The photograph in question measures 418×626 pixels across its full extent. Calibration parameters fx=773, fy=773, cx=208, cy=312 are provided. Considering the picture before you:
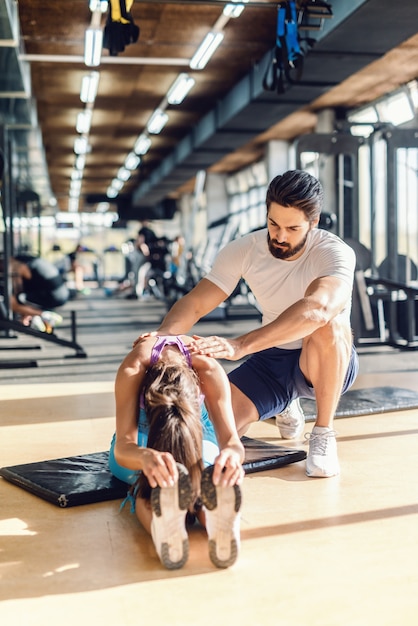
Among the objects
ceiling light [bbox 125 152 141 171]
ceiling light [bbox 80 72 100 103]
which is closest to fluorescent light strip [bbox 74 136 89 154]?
ceiling light [bbox 125 152 141 171]

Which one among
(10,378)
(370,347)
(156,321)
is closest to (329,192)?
(156,321)

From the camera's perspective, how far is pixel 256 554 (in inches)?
69.0

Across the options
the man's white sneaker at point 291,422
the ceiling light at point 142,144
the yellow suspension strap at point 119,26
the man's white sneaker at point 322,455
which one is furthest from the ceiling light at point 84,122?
the man's white sneaker at point 322,455

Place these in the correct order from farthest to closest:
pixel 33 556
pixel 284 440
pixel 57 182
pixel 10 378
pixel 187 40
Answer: pixel 57 182 → pixel 187 40 → pixel 10 378 → pixel 284 440 → pixel 33 556

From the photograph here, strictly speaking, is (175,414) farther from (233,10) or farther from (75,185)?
(75,185)

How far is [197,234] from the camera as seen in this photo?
20031mm

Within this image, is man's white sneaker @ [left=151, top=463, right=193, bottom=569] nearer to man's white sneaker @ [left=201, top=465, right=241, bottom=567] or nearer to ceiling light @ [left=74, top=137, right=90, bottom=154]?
man's white sneaker @ [left=201, top=465, right=241, bottom=567]

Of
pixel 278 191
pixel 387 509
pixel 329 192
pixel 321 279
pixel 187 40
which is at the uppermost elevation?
pixel 187 40

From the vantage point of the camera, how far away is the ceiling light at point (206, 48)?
22.1ft

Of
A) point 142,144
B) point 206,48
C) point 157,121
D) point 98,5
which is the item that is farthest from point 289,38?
point 142,144

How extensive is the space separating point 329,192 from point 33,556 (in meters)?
8.71

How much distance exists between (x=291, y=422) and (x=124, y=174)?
51.1 feet

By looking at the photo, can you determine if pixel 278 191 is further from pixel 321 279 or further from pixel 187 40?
pixel 187 40

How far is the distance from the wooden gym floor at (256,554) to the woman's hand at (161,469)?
0.20 metres
